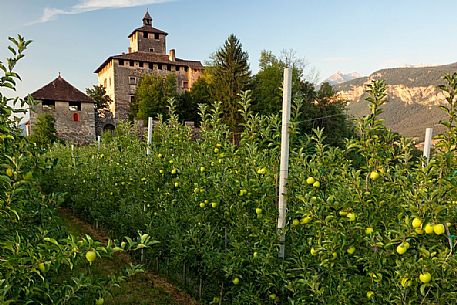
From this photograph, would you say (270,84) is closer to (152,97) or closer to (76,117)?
(152,97)

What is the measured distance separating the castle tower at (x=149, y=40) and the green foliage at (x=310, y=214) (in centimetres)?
4655

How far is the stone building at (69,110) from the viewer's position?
32.7m

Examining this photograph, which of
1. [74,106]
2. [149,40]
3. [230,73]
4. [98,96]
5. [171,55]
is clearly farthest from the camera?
[149,40]

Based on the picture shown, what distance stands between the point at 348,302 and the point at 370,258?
1.12 ft

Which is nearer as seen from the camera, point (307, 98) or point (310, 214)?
point (310, 214)

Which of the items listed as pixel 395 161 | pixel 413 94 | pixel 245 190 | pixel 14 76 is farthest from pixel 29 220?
pixel 413 94

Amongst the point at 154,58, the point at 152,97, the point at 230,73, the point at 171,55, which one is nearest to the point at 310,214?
the point at 230,73

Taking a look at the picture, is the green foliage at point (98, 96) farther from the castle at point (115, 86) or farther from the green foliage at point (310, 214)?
the green foliage at point (310, 214)

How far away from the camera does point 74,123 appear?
1310 inches

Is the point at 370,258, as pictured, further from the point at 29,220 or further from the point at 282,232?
the point at 29,220

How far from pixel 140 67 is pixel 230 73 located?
18.3 meters

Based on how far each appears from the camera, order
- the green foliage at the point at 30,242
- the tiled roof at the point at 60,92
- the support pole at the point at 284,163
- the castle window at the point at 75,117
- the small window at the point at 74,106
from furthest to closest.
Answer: the small window at the point at 74,106 → the castle window at the point at 75,117 → the tiled roof at the point at 60,92 → the support pole at the point at 284,163 → the green foliage at the point at 30,242

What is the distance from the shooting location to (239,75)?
103 feet

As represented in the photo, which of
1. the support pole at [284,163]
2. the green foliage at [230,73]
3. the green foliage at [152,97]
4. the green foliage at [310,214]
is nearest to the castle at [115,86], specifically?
the green foliage at [152,97]
